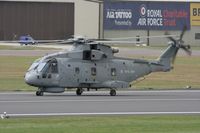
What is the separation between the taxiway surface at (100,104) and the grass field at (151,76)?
5.88 metres

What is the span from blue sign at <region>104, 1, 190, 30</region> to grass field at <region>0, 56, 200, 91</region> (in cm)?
3637

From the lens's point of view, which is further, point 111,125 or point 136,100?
point 136,100

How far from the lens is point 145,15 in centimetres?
9638

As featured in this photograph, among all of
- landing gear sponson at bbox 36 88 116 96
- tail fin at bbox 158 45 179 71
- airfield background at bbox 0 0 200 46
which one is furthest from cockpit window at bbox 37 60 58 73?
airfield background at bbox 0 0 200 46

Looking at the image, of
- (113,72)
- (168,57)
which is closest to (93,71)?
(113,72)

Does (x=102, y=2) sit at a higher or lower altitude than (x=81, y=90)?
higher

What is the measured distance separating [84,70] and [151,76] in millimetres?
14391

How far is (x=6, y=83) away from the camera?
126 feet

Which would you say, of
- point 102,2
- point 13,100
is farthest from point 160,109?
point 102,2

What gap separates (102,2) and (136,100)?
67.5 m

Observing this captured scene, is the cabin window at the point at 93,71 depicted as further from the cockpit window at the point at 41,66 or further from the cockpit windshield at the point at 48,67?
the cockpit window at the point at 41,66

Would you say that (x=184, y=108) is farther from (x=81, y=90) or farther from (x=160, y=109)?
(x=81, y=90)

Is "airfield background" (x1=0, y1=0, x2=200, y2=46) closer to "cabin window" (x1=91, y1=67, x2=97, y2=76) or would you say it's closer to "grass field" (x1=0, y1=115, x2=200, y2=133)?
"cabin window" (x1=91, y1=67, x2=97, y2=76)

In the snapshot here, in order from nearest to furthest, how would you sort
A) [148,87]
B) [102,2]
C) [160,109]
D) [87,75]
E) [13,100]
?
1. [160,109]
2. [13,100]
3. [87,75]
4. [148,87]
5. [102,2]
